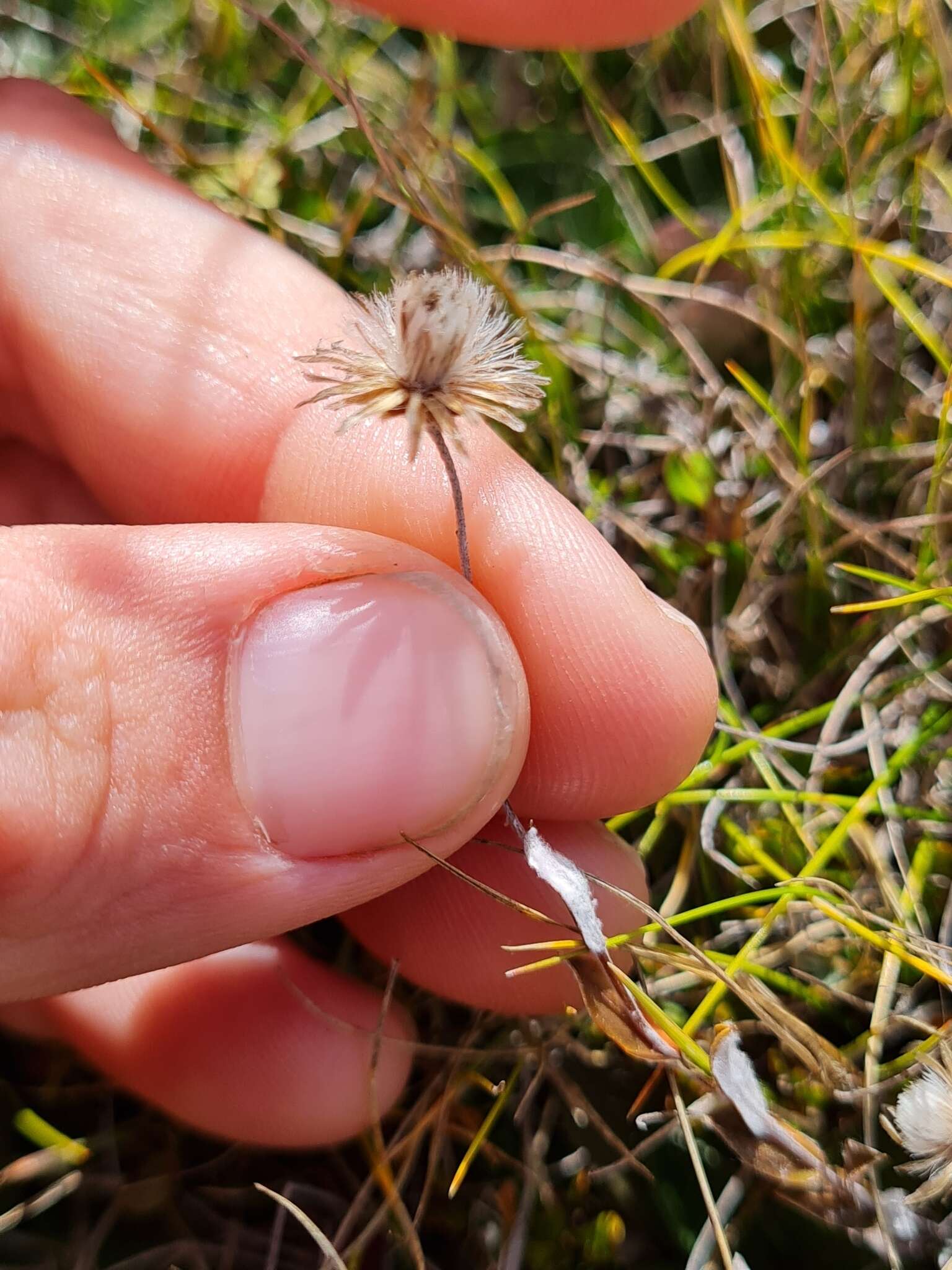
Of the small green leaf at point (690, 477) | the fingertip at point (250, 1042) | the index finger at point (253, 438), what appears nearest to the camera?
the index finger at point (253, 438)

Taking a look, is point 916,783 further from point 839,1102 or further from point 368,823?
point 368,823

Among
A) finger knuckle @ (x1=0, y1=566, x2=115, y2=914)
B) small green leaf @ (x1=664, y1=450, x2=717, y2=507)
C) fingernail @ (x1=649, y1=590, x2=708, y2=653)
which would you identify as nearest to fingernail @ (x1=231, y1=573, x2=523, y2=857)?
finger knuckle @ (x1=0, y1=566, x2=115, y2=914)

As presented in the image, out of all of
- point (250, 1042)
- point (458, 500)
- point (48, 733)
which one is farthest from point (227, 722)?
point (250, 1042)

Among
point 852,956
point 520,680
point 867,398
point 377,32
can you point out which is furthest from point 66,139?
point 852,956

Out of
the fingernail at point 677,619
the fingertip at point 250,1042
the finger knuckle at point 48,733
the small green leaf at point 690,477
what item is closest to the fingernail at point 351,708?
the finger knuckle at point 48,733

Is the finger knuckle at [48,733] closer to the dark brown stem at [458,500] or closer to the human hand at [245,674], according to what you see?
the human hand at [245,674]

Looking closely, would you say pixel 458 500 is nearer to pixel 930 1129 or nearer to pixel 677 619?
pixel 677 619

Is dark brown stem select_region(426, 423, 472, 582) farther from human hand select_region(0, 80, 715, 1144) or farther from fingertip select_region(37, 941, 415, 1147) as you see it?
fingertip select_region(37, 941, 415, 1147)
